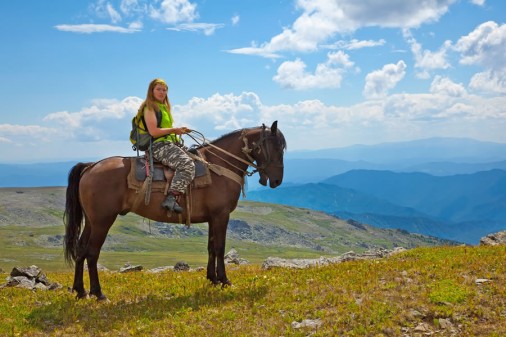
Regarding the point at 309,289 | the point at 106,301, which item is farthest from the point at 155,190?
the point at 309,289

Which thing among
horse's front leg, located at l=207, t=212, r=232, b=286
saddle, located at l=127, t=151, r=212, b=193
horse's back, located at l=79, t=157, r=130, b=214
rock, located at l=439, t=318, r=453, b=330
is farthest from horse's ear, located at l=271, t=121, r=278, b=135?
rock, located at l=439, t=318, r=453, b=330

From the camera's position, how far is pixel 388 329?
33.8ft

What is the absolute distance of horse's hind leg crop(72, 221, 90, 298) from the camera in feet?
46.9

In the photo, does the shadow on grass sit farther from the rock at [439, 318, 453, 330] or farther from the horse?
the rock at [439, 318, 453, 330]

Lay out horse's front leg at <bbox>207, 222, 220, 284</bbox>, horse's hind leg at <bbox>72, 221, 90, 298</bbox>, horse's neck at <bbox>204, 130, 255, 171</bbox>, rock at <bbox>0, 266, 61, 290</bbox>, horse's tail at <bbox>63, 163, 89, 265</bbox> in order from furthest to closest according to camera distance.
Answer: rock at <bbox>0, 266, 61, 290</bbox>
horse's front leg at <bbox>207, 222, 220, 284</bbox>
horse's neck at <bbox>204, 130, 255, 171</bbox>
horse's tail at <bbox>63, 163, 89, 265</bbox>
horse's hind leg at <bbox>72, 221, 90, 298</bbox>

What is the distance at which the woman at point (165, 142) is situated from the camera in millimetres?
13742

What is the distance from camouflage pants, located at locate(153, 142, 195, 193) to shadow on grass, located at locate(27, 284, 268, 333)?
10.7 feet

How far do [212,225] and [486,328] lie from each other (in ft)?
25.6

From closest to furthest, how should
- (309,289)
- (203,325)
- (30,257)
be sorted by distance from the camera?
(203,325) < (309,289) < (30,257)

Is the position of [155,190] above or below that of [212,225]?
above

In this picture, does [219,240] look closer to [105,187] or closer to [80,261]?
[105,187]

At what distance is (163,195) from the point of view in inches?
551

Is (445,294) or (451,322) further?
(445,294)

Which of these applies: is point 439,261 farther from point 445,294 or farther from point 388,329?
point 388,329
